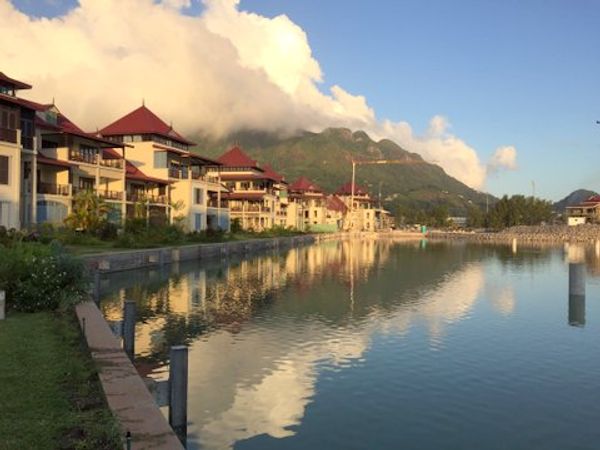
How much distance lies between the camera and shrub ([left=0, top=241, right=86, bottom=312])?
18.2 metres

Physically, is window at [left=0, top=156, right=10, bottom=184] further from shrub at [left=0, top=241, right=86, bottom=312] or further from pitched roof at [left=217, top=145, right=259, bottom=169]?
pitched roof at [left=217, top=145, right=259, bottom=169]

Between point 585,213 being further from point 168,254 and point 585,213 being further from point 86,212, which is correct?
point 86,212

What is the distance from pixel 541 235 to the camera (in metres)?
137

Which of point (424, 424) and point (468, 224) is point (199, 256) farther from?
point (468, 224)

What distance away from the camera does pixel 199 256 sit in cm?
5044

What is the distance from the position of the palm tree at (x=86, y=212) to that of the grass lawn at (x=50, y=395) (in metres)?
31.7

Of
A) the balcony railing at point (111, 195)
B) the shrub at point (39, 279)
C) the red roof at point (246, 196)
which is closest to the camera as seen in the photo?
the shrub at point (39, 279)

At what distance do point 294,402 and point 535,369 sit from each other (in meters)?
7.69

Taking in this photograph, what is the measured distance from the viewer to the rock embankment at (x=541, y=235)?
132250 millimetres

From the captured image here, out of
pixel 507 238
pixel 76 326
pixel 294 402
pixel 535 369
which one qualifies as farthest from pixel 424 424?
pixel 507 238

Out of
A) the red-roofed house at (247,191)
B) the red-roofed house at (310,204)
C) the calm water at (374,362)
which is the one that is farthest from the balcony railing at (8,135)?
the red-roofed house at (310,204)

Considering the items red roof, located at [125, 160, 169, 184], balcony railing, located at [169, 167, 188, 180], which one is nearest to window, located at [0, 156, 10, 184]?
red roof, located at [125, 160, 169, 184]

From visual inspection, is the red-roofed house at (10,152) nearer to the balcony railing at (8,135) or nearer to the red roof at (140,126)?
the balcony railing at (8,135)

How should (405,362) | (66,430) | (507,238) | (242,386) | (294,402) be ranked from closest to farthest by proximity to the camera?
(66,430), (294,402), (242,386), (405,362), (507,238)
